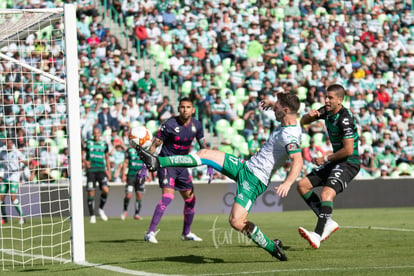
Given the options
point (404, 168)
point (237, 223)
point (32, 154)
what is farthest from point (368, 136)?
point (237, 223)

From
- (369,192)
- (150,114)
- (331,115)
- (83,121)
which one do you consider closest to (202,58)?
(150,114)

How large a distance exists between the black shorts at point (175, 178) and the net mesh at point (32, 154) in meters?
1.64

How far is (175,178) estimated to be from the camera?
14.0m

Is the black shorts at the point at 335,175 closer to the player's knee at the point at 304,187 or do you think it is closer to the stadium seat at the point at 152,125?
the player's knee at the point at 304,187

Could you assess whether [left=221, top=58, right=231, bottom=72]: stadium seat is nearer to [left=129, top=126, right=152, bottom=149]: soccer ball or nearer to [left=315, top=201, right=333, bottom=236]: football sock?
[left=129, top=126, right=152, bottom=149]: soccer ball

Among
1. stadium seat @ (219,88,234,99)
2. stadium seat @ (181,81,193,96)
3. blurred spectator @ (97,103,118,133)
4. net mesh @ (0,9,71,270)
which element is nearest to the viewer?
net mesh @ (0,9,71,270)

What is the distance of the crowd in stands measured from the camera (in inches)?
997

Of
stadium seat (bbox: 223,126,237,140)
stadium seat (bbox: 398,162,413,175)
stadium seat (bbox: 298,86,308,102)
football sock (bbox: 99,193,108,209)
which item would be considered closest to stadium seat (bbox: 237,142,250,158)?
stadium seat (bbox: 223,126,237,140)

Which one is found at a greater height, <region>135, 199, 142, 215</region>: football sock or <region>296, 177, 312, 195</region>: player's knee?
<region>296, 177, 312, 195</region>: player's knee

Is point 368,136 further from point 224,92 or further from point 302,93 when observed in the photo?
point 224,92

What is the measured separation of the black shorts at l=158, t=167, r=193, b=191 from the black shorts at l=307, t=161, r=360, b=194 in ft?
9.75

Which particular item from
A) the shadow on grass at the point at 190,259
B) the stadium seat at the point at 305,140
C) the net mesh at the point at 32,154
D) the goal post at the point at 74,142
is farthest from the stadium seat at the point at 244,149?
the goal post at the point at 74,142

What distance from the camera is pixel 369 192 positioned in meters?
24.7

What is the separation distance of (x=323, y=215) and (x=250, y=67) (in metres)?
17.4
